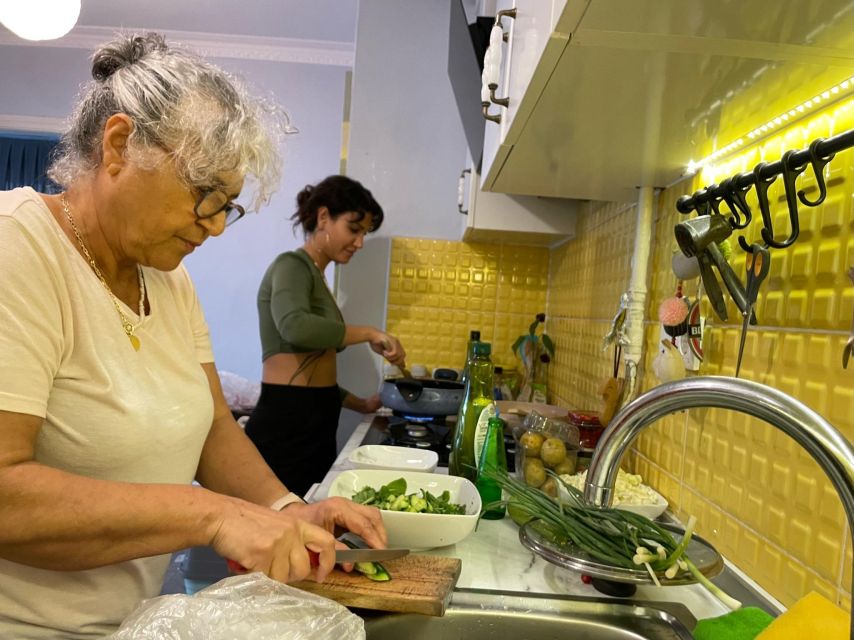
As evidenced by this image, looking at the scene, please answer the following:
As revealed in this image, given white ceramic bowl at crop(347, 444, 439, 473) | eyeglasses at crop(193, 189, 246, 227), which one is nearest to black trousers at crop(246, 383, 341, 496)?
white ceramic bowl at crop(347, 444, 439, 473)

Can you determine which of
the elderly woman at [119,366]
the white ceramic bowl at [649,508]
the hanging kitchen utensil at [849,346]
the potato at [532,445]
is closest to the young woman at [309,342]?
the potato at [532,445]

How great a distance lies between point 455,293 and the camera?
2600mm

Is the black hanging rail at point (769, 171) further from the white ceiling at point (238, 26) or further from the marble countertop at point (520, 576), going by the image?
the white ceiling at point (238, 26)

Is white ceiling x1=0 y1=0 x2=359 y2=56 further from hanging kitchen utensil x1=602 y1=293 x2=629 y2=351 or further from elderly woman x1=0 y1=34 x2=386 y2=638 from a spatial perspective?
elderly woman x1=0 y1=34 x2=386 y2=638

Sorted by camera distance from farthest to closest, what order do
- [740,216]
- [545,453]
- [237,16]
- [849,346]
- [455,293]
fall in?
[237,16] → [455,293] → [545,453] → [740,216] → [849,346]

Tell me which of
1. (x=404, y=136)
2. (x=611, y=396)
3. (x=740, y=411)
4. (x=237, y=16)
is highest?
(x=237, y=16)

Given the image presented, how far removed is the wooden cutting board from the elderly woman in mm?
32

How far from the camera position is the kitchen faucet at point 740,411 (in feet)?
1.48

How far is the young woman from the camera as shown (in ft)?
6.74

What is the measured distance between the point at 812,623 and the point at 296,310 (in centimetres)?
168

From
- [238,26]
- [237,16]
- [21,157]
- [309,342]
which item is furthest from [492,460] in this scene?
[21,157]

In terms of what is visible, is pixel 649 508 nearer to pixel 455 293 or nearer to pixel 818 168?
pixel 818 168

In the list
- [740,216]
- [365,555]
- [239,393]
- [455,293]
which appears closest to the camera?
[365,555]

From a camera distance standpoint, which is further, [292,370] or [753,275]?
[292,370]
